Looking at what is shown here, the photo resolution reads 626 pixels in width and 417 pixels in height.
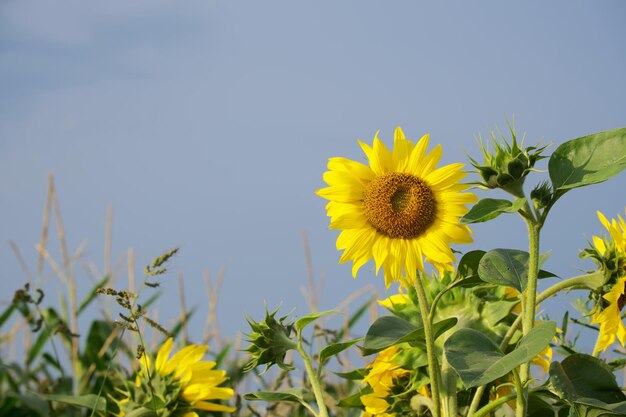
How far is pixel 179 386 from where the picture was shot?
1.56 m

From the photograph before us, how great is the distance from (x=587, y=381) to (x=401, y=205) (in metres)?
0.36

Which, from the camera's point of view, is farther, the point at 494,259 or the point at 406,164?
the point at 406,164

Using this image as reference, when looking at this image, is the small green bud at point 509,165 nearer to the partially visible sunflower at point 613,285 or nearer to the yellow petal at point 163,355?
the partially visible sunflower at point 613,285

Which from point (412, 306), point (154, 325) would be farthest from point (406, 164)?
point (154, 325)

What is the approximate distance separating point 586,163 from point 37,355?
108 inches

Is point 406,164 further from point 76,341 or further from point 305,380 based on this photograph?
point 76,341

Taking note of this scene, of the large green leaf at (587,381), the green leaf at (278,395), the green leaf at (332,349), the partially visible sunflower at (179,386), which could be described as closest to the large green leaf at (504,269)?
the large green leaf at (587,381)

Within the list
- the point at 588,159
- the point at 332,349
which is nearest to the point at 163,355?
the point at 332,349

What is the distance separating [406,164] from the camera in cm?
122

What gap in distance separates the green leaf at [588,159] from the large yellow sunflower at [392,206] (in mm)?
206

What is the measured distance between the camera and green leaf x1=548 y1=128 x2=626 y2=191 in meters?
0.98

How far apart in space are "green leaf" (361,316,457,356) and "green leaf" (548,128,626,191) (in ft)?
0.83

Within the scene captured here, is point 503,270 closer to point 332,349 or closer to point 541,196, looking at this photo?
point 541,196

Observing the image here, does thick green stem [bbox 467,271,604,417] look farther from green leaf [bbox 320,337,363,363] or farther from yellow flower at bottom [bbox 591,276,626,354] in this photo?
green leaf [bbox 320,337,363,363]
